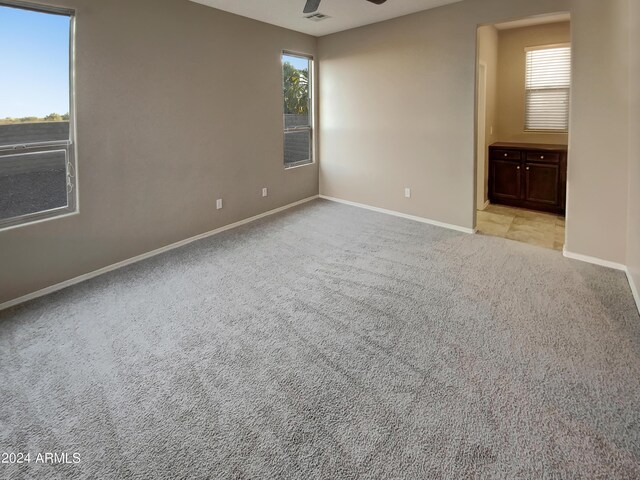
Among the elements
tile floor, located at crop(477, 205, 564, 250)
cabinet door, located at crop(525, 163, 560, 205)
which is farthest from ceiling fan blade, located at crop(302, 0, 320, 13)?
cabinet door, located at crop(525, 163, 560, 205)

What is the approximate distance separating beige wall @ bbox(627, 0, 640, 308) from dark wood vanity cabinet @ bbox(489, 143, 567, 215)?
2277 mm

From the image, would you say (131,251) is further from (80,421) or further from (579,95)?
(579,95)

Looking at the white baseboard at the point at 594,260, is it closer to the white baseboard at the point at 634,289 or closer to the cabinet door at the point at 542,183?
the white baseboard at the point at 634,289

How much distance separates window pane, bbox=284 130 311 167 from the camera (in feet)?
19.4

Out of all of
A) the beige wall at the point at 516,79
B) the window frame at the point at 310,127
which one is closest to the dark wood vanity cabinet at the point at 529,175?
the beige wall at the point at 516,79

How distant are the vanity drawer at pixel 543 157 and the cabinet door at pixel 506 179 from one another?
7.5 inches

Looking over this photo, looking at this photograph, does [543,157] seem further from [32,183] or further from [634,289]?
[32,183]

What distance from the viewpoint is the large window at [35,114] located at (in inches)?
121

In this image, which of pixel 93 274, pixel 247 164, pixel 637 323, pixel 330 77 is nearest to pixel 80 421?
A: pixel 93 274

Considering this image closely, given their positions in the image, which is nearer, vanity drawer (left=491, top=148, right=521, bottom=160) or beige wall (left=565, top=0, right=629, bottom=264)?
beige wall (left=565, top=0, right=629, bottom=264)

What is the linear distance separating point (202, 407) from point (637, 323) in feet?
9.29

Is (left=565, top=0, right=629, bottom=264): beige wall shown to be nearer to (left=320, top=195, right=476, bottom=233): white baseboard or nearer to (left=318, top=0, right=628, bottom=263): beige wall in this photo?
(left=318, top=0, right=628, bottom=263): beige wall

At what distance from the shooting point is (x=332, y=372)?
7.47ft

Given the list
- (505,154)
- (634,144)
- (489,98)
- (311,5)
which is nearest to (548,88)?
(489,98)
